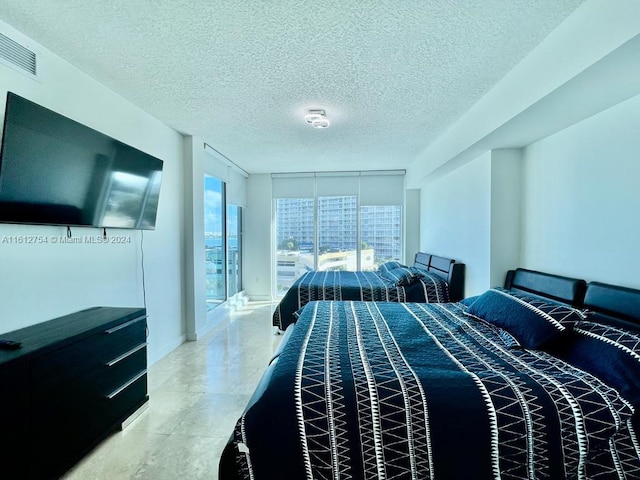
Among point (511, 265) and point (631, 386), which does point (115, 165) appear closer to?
point (631, 386)

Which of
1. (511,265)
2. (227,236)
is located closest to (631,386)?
(511,265)

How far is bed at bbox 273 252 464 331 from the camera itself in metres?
3.52

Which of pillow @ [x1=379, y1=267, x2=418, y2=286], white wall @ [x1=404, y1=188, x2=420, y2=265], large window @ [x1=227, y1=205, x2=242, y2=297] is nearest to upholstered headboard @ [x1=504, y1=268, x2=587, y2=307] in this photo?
pillow @ [x1=379, y1=267, x2=418, y2=286]

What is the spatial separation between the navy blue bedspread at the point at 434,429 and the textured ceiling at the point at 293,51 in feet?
6.12

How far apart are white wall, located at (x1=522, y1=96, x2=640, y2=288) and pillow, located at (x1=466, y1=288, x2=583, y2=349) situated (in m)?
0.48

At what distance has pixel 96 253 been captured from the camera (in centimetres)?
230

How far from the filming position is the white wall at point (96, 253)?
5.71 feet

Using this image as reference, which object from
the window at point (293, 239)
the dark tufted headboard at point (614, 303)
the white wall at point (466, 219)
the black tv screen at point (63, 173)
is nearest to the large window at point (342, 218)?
the window at point (293, 239)

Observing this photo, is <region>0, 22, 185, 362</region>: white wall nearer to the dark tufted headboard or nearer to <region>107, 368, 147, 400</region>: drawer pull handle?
<region>107, 368, 147, 400</region>: drawer pull handle

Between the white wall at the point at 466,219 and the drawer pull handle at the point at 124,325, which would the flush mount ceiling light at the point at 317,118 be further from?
the drawer pull handle at the point at 124,325

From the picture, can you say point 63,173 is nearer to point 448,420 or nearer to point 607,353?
point 448,420

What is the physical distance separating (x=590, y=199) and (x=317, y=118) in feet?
7.46

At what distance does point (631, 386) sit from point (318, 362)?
1372 millimetres

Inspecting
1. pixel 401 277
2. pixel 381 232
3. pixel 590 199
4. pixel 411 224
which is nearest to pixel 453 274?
pixel 401 277
